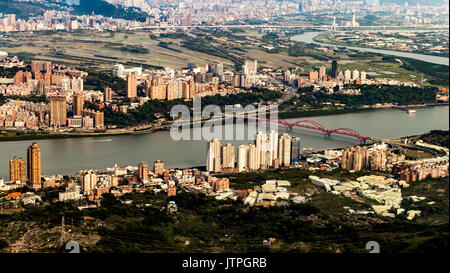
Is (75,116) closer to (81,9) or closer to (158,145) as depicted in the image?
(158,145)

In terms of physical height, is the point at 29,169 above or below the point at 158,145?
above

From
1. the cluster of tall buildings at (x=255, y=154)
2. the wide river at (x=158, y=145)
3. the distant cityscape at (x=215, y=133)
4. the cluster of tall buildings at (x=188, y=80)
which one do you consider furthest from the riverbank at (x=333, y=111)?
the cluster of tall buildings at (x=255, y=154)

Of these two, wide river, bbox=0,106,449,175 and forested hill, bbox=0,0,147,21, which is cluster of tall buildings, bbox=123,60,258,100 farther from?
forested hill, bbox=0,0,147,21

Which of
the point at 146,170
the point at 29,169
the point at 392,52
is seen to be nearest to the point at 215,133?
the point at 146,170

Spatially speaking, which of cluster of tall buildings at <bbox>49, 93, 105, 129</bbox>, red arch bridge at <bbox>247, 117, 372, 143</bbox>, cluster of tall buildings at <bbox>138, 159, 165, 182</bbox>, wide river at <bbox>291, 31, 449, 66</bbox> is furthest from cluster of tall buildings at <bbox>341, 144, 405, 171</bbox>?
wide river at <bbox>291, 31, 449, 66</bbox>

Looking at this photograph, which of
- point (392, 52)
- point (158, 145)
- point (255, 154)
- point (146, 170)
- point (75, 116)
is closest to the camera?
point (146, 170)

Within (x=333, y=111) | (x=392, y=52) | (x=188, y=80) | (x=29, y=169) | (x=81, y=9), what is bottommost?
(x=333, y=111)

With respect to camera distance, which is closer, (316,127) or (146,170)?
(146,170)
